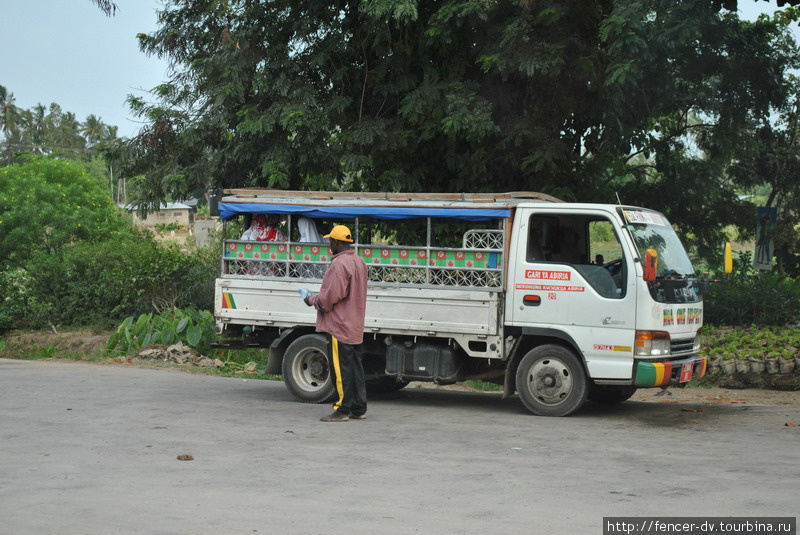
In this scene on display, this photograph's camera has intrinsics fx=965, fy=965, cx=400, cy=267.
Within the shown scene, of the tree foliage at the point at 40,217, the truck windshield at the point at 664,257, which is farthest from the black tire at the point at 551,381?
the tree foliage at the point at 40,217

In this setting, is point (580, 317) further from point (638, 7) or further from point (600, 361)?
point (638, 7)

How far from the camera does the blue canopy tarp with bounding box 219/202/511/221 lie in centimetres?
1046

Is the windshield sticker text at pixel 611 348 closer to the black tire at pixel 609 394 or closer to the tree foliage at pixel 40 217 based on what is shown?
the black tire at pixel 609 394

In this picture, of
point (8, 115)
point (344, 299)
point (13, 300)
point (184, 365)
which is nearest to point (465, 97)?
point (344, 299)

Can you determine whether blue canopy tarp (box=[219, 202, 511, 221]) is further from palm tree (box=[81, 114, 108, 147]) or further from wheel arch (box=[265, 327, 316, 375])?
palm tree (box=[81, 114, 108, 147])

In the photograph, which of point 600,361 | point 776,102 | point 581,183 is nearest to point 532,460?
point 600,361

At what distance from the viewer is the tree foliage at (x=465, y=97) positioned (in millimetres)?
14008

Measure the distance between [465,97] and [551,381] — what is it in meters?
5.48

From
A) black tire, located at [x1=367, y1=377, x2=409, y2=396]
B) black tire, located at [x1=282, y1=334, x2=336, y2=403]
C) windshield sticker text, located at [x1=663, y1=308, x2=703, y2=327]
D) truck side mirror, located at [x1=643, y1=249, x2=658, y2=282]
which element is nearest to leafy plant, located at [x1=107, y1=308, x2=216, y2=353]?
black tire, located at [x1=367, y1=377, x2=409, y2=396]

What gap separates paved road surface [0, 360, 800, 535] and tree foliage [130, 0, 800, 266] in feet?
16.1

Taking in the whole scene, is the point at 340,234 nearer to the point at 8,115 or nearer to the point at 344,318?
the point at 344,318

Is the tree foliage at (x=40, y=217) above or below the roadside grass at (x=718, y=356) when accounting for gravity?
above

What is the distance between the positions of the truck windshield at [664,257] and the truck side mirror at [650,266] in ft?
0.84

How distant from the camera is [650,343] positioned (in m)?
9.76
